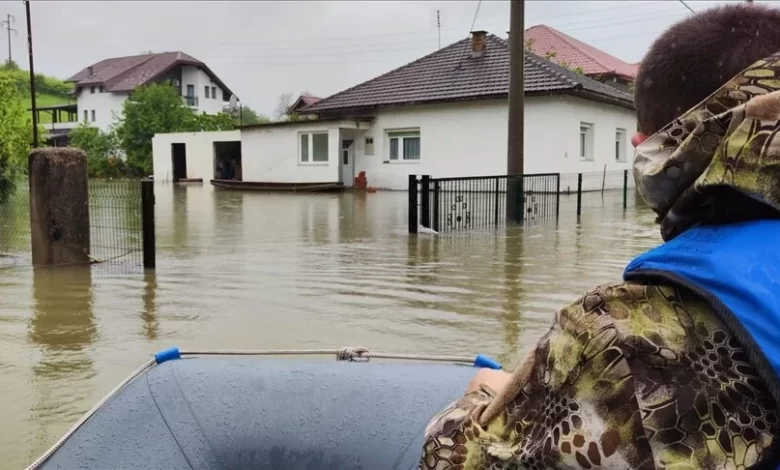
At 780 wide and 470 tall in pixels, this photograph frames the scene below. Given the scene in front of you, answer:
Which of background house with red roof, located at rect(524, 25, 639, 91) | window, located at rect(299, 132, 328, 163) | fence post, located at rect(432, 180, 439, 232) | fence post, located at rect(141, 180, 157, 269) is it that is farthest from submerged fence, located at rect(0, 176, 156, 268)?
background house with red roof, located at rect(524, 25, 639, 91)

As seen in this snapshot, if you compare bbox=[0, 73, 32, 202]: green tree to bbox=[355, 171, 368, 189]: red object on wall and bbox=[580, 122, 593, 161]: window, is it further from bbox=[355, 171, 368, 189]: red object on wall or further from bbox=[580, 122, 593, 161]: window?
bbox=[580, 122, 593, 161]: window

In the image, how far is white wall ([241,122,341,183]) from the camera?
1029 inches

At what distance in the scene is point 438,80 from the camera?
2497 cm

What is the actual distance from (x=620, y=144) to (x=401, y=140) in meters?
7.30

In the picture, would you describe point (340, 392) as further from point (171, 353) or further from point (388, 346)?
point (388, 346)

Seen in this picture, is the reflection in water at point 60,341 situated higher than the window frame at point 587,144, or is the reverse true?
the window frame at point 587,144

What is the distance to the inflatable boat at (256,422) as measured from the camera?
1.94 metres

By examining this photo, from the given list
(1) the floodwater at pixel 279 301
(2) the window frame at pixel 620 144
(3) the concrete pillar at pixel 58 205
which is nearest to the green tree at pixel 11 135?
(1) the floodwater at pixel 279 301

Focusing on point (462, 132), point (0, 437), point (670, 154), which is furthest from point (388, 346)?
point (462, 132)

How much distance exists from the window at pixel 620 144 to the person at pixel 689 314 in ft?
82.4

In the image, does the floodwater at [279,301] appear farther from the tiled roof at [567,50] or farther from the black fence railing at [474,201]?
the tiled roof at [567,50]

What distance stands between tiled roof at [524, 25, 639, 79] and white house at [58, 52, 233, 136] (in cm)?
3071

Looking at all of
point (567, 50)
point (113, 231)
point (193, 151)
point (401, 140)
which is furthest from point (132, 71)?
point (113, 231)

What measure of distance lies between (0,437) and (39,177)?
4.74 m
